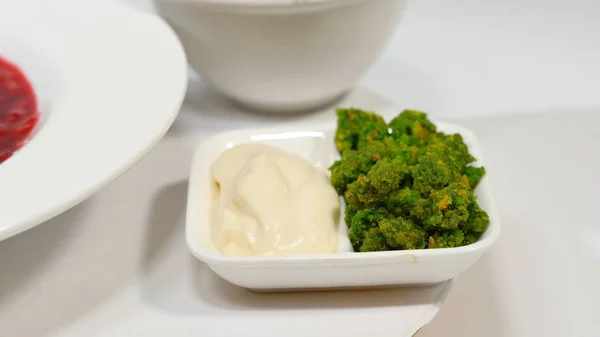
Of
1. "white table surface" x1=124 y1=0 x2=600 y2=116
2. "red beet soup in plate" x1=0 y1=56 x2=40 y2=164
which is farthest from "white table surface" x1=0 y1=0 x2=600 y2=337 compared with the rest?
"red beet soup in plate" x1=0 y1=56 x2=40 y2=164

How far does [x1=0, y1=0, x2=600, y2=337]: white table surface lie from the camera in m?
0.71

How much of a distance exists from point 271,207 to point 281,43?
0.84 ft

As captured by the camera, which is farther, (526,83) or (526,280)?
(526,83)

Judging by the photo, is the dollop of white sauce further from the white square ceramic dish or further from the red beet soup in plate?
the red beet soup in plate

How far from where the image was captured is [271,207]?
690mm

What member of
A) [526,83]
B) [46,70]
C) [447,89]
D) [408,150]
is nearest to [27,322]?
[46,70]

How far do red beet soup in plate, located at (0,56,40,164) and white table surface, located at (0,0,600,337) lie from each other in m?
0.12

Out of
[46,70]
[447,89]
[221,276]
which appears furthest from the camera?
[447,89]

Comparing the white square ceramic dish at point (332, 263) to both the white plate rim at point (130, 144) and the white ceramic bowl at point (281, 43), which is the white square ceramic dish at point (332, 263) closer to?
the white plate rim at point (130, 144)

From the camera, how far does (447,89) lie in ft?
3.51

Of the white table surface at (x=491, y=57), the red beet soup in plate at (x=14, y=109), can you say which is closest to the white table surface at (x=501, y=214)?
the white table surface at (x=491, y=57)

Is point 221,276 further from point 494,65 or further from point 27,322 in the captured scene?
point 494,65

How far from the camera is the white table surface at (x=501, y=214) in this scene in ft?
2.31

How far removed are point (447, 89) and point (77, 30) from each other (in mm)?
597
